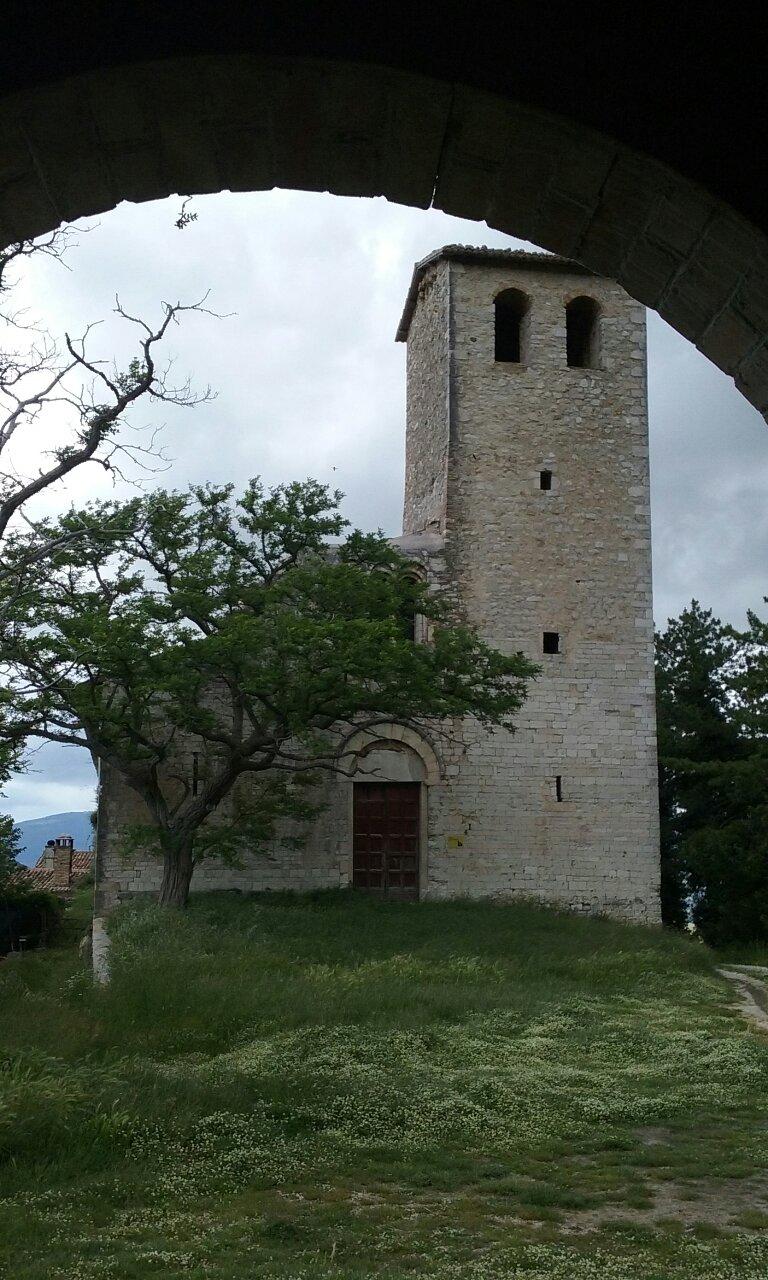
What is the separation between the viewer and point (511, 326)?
2045 centimetres

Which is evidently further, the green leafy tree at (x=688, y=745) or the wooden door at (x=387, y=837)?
the green leafy tree at (x=688, y=745)

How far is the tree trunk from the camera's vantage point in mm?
14422

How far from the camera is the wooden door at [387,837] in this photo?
17469mm

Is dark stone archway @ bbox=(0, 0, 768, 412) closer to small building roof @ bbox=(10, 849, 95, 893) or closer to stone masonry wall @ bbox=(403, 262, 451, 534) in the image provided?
stone masonry wall @ bbox=(403, 262, 451, 534)

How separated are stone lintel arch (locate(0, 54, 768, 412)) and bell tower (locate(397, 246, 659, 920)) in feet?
49.3

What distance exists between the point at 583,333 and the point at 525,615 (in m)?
5.68

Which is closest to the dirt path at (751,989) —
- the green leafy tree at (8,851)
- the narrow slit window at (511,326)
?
the narrow slit window at (511,326)

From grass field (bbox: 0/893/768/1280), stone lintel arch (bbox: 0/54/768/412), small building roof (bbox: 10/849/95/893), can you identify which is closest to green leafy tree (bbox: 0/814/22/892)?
small building roof (bbox: 10/849/95/893)

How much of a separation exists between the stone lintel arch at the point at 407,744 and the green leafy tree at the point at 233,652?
1.56 metres

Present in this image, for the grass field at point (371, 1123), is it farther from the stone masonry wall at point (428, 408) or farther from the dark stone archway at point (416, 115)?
the stone masonry wall at point (428, 408)

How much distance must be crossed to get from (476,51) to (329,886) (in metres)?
15.6

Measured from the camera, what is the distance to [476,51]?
2494 mm

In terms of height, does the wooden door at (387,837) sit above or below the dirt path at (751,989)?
above

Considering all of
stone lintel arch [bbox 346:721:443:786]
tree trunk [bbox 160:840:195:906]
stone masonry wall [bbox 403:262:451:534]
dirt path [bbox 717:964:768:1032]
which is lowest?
dirt path [bbox 717:964:768:1032]
